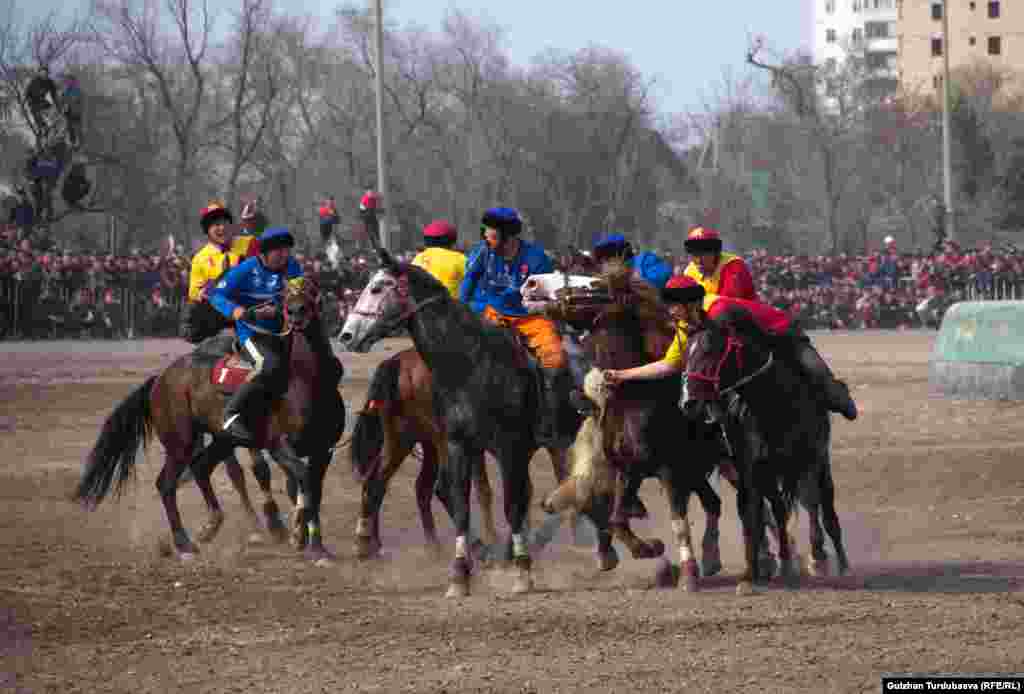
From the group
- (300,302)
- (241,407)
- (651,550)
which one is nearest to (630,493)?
(651,550)

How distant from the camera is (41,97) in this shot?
141 ft

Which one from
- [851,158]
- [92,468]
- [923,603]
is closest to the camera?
[923,603]

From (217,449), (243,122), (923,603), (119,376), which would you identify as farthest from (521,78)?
(923,603)

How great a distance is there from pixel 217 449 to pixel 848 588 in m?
5.45

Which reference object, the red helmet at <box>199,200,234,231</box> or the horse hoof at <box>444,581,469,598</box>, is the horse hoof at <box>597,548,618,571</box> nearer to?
the horse hoof at <box>444,581,469,598</box>

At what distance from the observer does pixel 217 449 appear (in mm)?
14422

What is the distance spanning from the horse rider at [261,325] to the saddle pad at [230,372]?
0.49ft

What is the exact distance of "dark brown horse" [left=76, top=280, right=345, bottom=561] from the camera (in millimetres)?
13258

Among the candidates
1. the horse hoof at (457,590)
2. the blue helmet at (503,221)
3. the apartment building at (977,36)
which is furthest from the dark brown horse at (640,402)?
the apartment building at (977,36)

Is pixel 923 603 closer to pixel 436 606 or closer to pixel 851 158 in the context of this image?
pixel 436 606

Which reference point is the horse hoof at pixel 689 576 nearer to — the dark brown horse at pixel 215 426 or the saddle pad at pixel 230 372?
the dark brown horse at pixel 215 426

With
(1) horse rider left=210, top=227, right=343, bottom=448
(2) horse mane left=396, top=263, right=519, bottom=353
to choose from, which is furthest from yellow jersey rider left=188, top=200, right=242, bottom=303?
(2) horse mane left=396, top=263, right=519, bottom=353

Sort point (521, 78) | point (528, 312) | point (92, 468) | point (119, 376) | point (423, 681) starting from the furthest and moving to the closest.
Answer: point (521, 78) < point (119, 376) < point (92, 468) < point (528, 312) < point (423, 681)

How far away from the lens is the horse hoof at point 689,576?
1127cm
